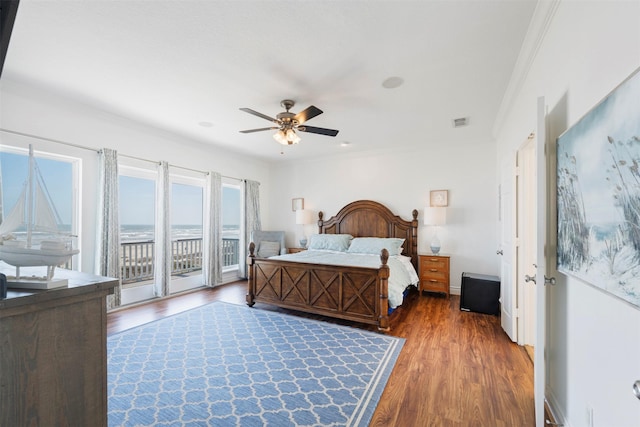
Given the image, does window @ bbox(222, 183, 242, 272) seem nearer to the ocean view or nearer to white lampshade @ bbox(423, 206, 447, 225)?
the ocean view

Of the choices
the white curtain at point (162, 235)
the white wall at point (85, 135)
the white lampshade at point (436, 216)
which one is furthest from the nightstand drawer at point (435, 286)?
the white wall at point (85, 135)

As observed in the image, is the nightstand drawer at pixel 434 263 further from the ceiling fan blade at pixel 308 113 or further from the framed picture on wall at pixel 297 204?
the ceiling fan blade at pixel 308 113

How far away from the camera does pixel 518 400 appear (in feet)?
6.53

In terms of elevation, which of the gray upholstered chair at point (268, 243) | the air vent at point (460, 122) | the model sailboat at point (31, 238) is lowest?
the gray upholstered chair at point (268, 243)

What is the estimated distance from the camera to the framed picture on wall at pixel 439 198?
Answer: 4996mm

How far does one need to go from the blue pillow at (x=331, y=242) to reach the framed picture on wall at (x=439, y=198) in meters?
1.66

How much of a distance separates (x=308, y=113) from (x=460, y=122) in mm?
2382

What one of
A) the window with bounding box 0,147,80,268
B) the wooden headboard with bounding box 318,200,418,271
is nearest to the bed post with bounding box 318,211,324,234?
the wooden headboard with bounding box 318,200,418,271

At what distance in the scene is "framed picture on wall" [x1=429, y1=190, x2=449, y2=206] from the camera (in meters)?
5.00

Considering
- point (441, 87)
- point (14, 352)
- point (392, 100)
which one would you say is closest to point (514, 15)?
point (441, 87)

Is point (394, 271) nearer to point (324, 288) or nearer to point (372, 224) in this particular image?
point (324, 288)

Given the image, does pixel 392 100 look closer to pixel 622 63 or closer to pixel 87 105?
pixel 622 63

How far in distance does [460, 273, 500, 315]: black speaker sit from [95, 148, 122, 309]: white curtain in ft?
15.4

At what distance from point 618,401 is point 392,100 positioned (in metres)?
→ 3.00
